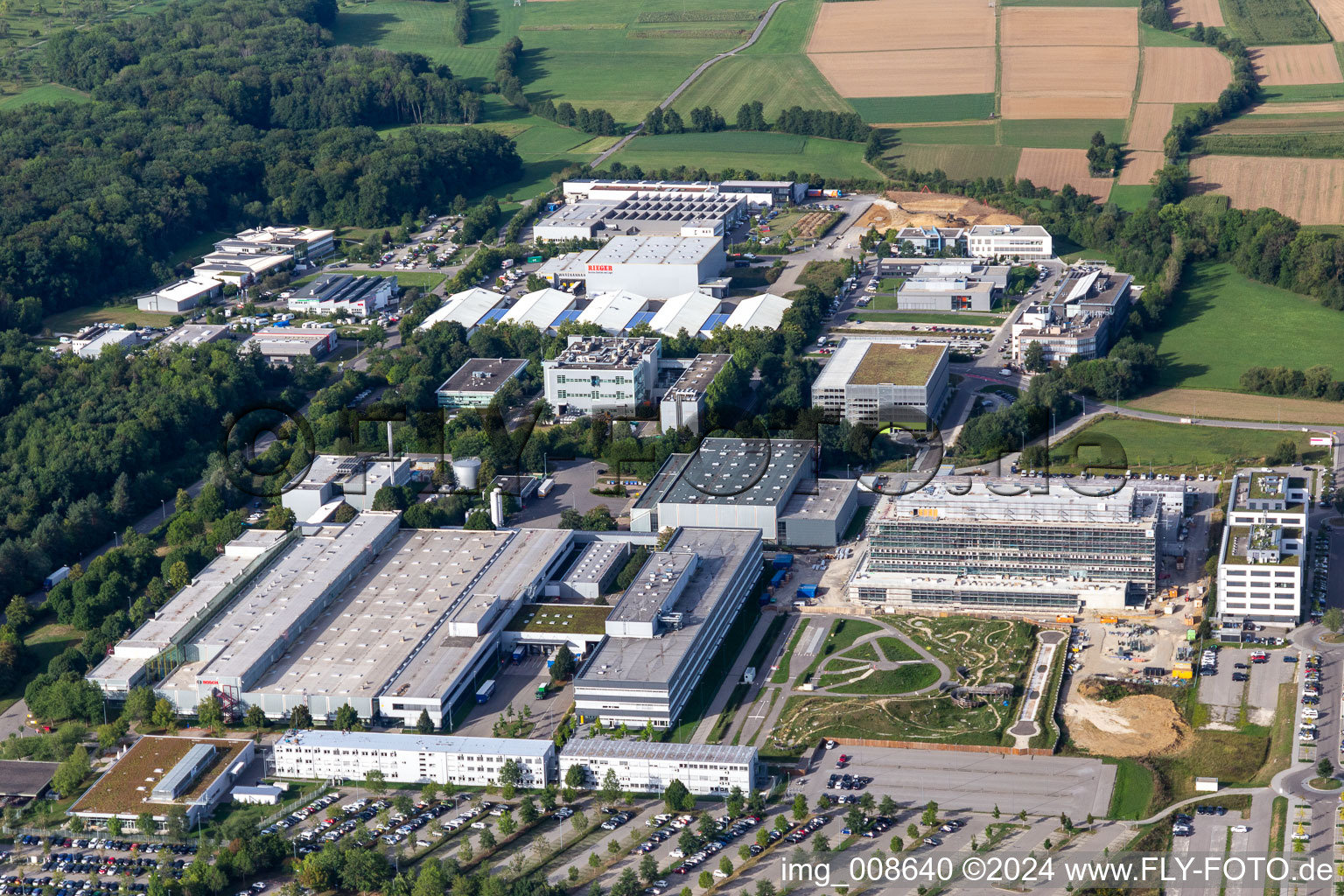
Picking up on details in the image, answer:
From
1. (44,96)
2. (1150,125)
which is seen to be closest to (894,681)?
(1150,125)

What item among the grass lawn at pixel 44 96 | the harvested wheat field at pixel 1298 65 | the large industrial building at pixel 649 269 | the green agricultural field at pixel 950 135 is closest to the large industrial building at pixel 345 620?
the large industrial building at pixel 649 269

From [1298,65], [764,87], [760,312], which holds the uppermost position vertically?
[1298,65]

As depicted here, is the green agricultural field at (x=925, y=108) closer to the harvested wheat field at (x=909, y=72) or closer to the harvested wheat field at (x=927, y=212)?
the harvested wheat field at (x=909, y=72)

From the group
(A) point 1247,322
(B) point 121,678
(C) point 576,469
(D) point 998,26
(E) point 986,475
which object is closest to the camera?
(B) point 121,678

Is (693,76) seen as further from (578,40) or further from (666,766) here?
(666,766)

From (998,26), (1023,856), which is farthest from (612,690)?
(998,26)

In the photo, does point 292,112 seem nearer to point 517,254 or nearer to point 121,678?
point 517,254

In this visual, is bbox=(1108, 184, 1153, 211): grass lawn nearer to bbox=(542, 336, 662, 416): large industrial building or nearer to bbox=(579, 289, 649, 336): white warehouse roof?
bbox=(579, 289, 649, 336): white warehouse roof
